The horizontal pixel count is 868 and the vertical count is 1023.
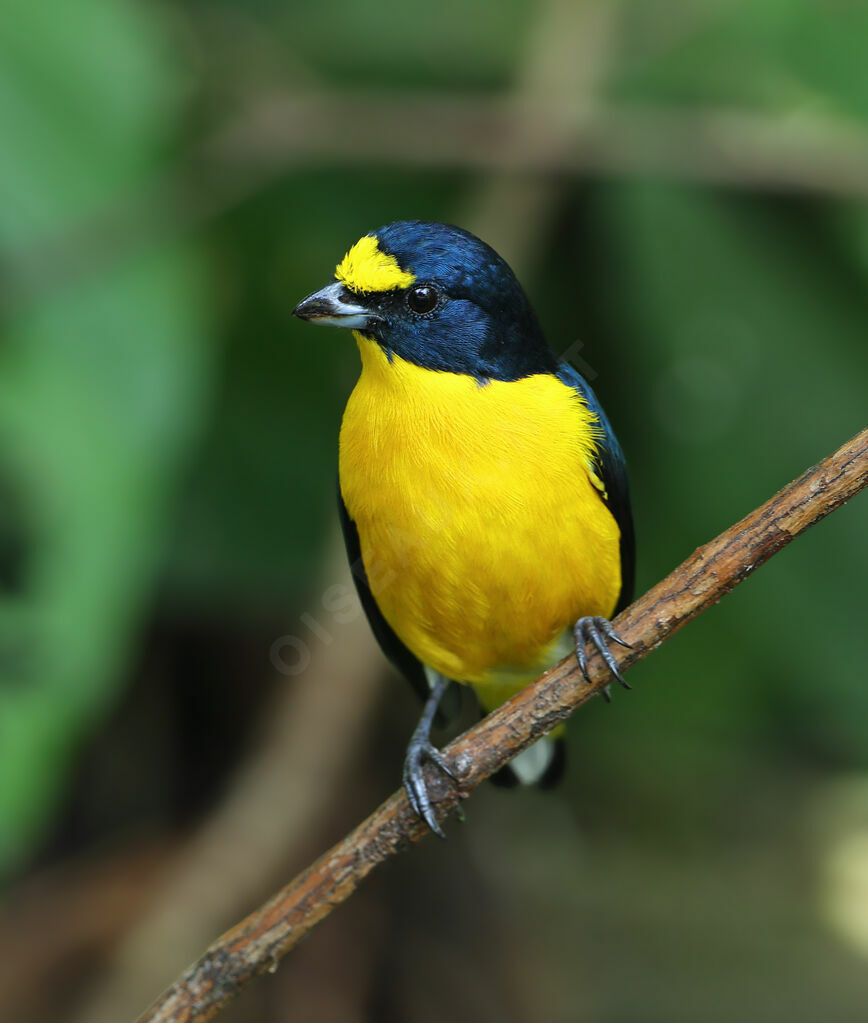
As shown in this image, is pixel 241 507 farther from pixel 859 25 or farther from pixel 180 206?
pixel 859 25

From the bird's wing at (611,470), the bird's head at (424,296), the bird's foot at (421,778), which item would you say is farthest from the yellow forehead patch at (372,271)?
the bird's foot at (421,778)

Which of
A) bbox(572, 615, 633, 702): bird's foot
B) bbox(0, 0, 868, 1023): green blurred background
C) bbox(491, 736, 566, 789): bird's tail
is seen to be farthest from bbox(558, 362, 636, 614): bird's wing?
bbox(0, 0, 868, 1023): green blurred background

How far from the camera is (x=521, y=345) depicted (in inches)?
123

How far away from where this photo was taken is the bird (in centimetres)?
292

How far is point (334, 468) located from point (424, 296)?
2.39 m

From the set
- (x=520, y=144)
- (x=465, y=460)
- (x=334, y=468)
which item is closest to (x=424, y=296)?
(x=465, y=460)

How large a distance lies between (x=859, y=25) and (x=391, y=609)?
3.46m

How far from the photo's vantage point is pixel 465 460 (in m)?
3.03

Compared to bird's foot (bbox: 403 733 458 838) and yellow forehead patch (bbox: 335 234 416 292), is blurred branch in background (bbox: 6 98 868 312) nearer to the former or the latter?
yellow forehead patch (bbox: 335 234 416 292)

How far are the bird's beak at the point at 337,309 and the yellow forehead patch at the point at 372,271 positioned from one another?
1.0 inches

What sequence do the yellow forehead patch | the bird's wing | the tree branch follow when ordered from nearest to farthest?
the tree branch → the yellow forehead patch → the bird's wing

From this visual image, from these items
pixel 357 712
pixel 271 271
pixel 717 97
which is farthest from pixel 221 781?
pixel 717 97

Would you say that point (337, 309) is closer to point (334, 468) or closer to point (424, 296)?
point (424, 296)

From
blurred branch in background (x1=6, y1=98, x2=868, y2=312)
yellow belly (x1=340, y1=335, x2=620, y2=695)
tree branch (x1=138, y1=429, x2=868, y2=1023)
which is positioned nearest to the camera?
tree branch (x1=138, y1=429, x2=868, y2=1023)
